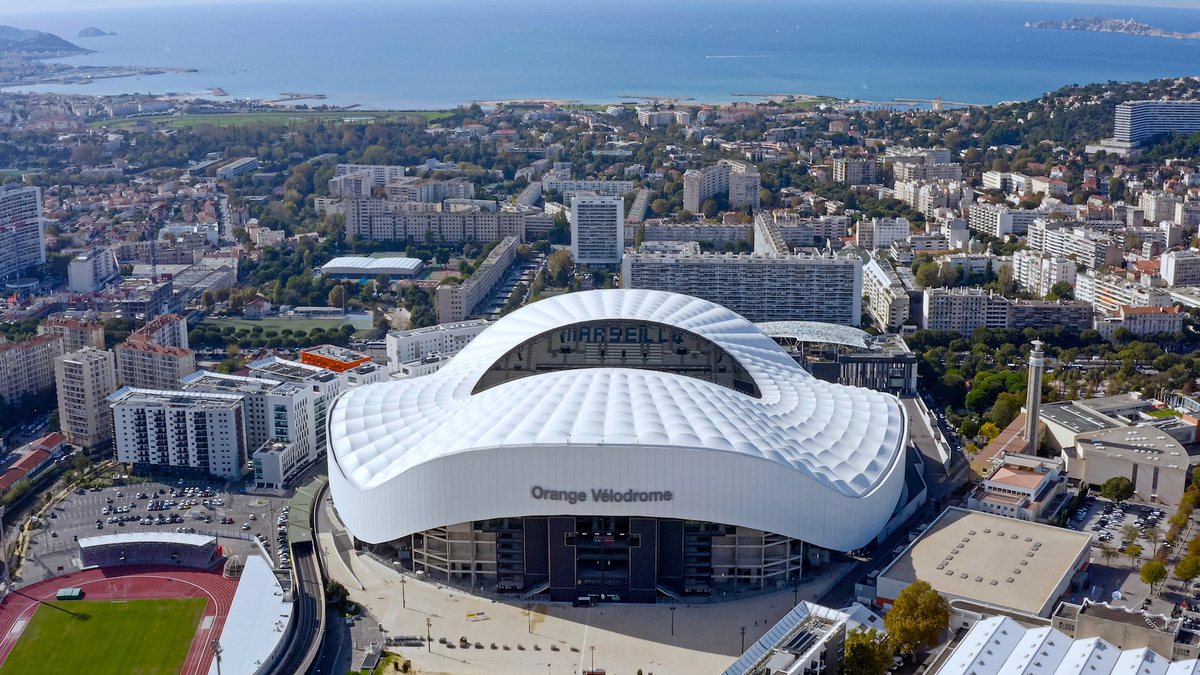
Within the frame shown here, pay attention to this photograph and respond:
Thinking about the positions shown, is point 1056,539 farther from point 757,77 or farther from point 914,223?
point 757,77

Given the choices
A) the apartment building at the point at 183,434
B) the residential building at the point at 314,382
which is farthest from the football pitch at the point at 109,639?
the residential building at the point at 314,382

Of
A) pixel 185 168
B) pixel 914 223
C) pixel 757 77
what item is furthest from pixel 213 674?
pixel 757 77

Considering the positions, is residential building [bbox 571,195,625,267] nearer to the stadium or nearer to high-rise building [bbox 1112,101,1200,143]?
Result: the stadium

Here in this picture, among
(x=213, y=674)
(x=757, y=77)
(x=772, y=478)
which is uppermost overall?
(x=757, y=77)

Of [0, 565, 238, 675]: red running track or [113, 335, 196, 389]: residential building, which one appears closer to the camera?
[0, 565, 238, 675]: red running track

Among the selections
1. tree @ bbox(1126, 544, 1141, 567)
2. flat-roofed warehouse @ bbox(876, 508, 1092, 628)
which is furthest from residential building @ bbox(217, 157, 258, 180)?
tree @ bbox(1126, 544, 1141, 567)

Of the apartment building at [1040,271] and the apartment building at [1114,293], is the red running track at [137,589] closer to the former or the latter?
the apartment building at [1114,293]
